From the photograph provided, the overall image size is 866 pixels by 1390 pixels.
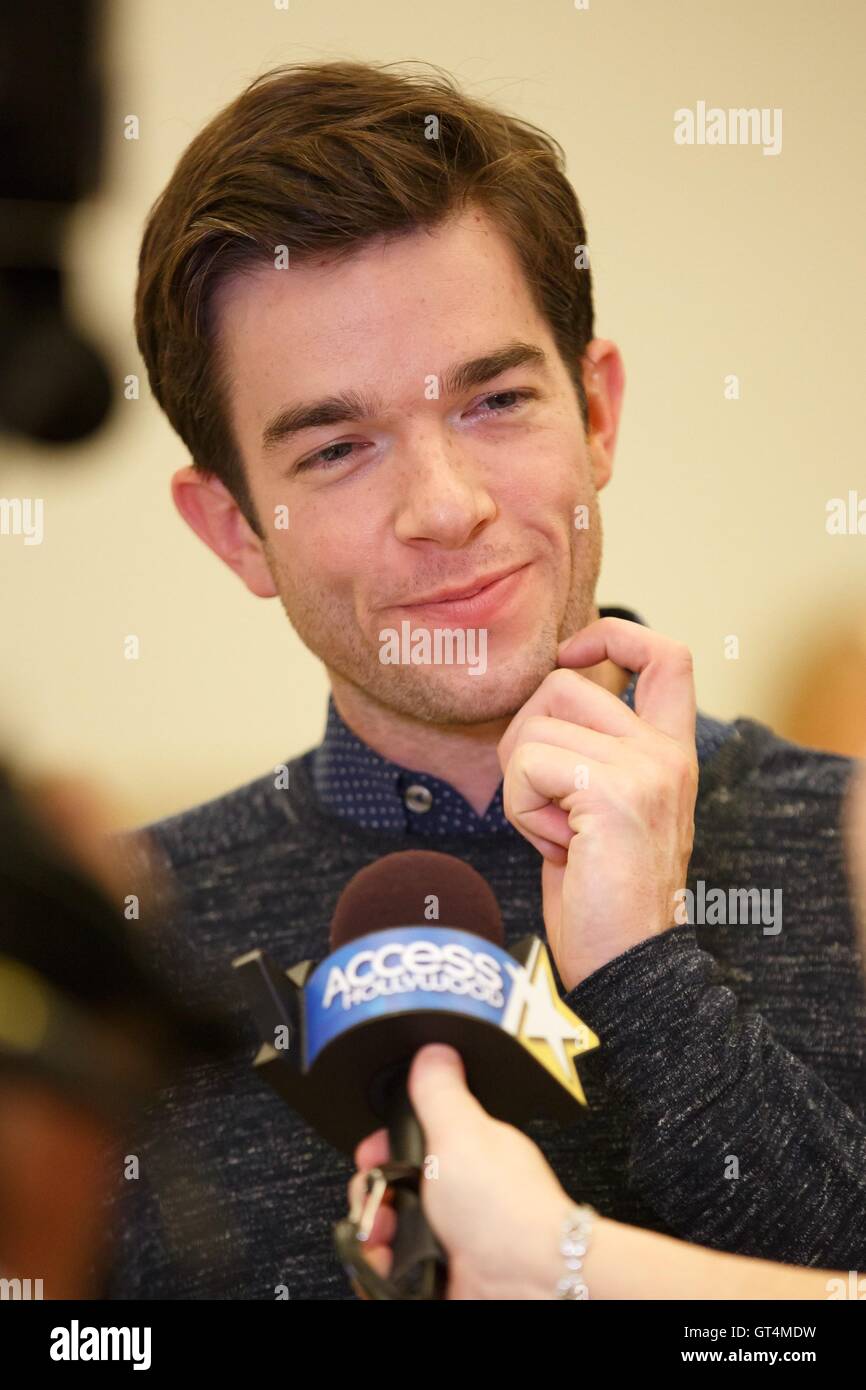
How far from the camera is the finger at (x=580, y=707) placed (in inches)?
47.4

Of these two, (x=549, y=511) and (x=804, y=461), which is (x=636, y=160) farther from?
(x=549, y=511)

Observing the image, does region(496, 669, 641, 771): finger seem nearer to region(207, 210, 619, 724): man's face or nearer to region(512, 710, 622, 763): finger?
region(512, 710, 622, 763): finger

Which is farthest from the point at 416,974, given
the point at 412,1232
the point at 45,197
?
the point at 45,197

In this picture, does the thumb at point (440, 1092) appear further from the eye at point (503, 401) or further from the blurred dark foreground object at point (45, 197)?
the blurred dark foreground object at point (45, 197)

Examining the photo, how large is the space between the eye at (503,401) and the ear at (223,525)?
342mm

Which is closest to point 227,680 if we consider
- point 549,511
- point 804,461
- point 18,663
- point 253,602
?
point 253,602

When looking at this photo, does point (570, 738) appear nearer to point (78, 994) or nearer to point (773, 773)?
point (773, 773)

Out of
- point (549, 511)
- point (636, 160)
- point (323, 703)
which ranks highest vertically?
point (636, 160)

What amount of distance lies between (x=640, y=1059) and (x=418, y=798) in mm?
508

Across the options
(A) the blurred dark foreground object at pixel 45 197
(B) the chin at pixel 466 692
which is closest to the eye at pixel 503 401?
(B) the chin at pixel 466 692

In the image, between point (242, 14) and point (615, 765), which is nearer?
point (615, 765)

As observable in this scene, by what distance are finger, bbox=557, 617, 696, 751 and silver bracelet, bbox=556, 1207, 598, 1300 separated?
526 mm

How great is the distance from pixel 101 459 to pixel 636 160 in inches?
32.4

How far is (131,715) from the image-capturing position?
1964mm
